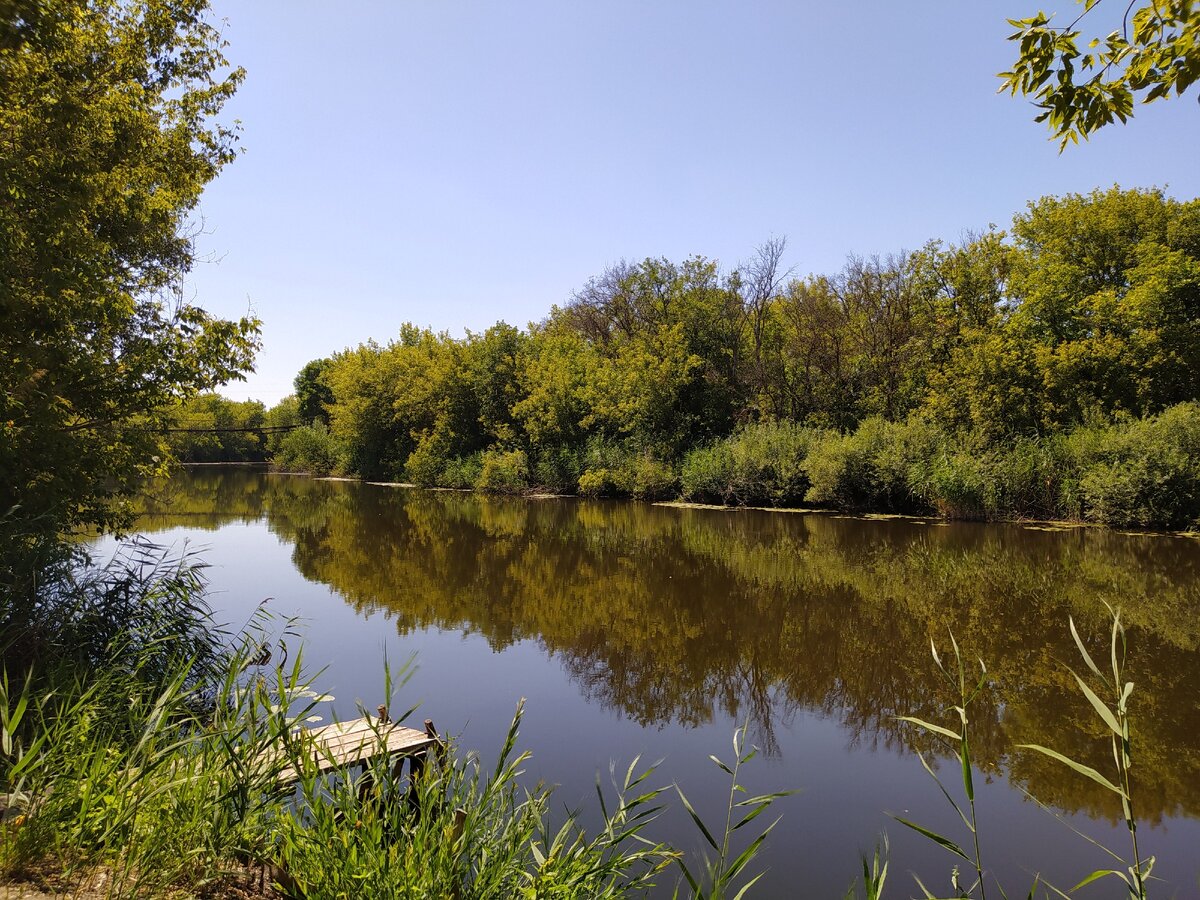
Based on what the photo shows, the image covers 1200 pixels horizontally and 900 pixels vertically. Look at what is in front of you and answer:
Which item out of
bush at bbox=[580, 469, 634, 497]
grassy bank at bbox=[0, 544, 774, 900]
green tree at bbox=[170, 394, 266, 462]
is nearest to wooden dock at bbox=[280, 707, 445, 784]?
grassy bank at bbox=[0, 544, 774, 900]

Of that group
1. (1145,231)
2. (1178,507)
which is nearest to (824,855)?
(1178,507)

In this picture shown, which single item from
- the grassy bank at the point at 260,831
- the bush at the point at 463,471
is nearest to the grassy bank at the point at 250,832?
the grassy bank at the point at 260,831

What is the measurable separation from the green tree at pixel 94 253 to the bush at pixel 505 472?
24685mm

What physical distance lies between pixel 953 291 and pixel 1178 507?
494 inches

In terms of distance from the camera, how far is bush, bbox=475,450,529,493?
35.3m

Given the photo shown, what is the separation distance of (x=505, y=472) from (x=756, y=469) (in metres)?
14.0

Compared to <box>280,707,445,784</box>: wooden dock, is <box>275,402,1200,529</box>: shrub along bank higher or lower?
higher

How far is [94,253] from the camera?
24.0 feet

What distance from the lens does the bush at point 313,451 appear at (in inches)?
2126

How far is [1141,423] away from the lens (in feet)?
62.9

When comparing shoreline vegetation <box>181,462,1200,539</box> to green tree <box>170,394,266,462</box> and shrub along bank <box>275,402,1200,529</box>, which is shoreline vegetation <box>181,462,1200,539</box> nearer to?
shrub along bank <box>275,402,1200,529</box>

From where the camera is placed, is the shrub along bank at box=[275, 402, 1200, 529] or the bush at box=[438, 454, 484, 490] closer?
the shrub along bank at box=[275, 402, 1200, 529]

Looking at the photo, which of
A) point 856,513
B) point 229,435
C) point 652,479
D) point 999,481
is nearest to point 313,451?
point 229,435

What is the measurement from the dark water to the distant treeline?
302 centimetres
